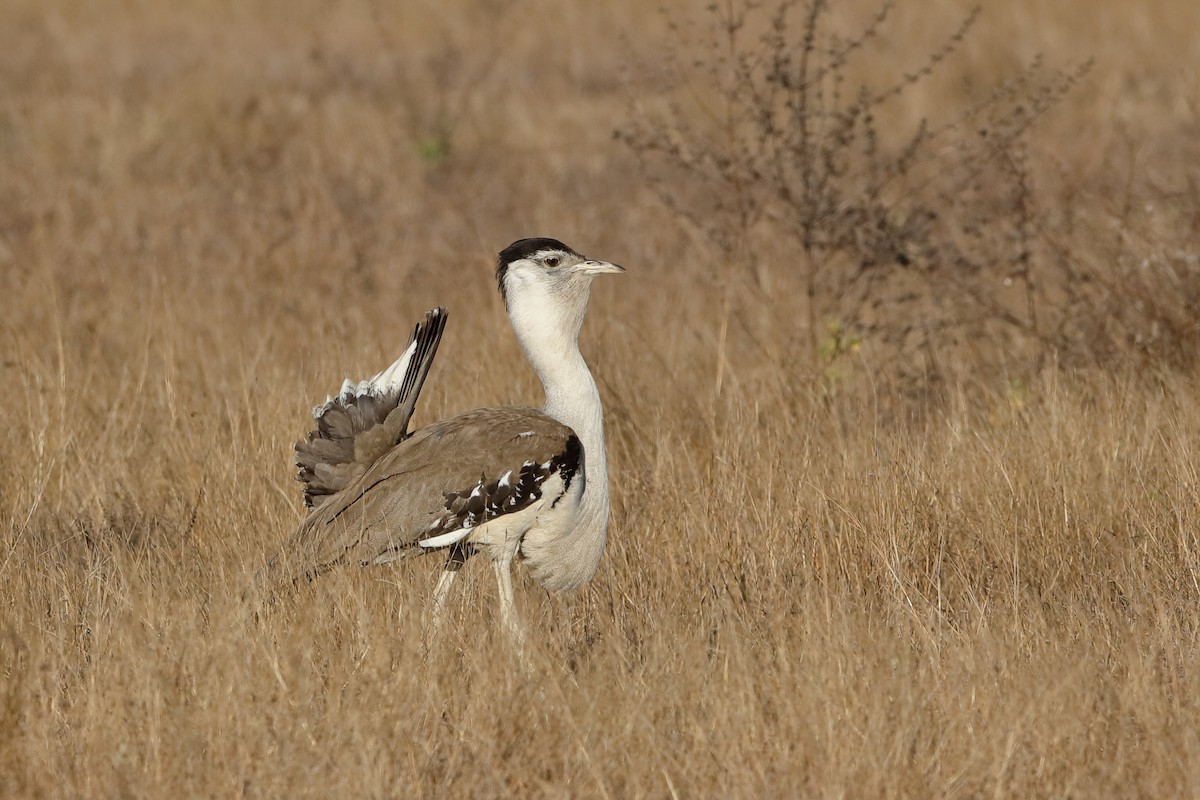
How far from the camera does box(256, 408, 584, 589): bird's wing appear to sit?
14.6 ft

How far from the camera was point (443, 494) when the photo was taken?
14.8 ft

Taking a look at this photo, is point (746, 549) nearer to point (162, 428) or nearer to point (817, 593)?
point (817, 593)

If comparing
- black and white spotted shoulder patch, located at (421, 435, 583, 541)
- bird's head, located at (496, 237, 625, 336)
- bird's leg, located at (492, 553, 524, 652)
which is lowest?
bird's leg, located at (492, 553, 524, 652)

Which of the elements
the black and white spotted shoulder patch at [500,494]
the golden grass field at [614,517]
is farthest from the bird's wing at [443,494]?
the golden grass field at [614,517]

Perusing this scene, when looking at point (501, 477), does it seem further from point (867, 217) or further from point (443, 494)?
point (867, 217)

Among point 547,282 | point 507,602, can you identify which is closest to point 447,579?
point 507,602

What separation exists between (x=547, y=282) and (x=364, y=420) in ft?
2.52

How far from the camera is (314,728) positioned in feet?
12.1

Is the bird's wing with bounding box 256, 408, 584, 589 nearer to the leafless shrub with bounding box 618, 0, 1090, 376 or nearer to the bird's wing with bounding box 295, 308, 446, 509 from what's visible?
the bird's wing with bounding box 295, 308, 446, 509

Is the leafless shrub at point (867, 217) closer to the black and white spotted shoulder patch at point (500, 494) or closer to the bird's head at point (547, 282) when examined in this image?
the bird's head at point (547, 282)

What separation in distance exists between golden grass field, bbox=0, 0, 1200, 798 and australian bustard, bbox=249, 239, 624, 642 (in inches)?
5.7

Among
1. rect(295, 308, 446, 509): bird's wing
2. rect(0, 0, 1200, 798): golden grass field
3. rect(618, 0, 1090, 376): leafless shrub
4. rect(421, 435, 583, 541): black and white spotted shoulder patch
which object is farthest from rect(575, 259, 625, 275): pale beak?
rect(618, 0, 1090, 376): leafless shrub

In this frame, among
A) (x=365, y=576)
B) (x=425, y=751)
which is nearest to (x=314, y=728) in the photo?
(x=425, y=751)

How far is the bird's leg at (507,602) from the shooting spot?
13.7 ft
